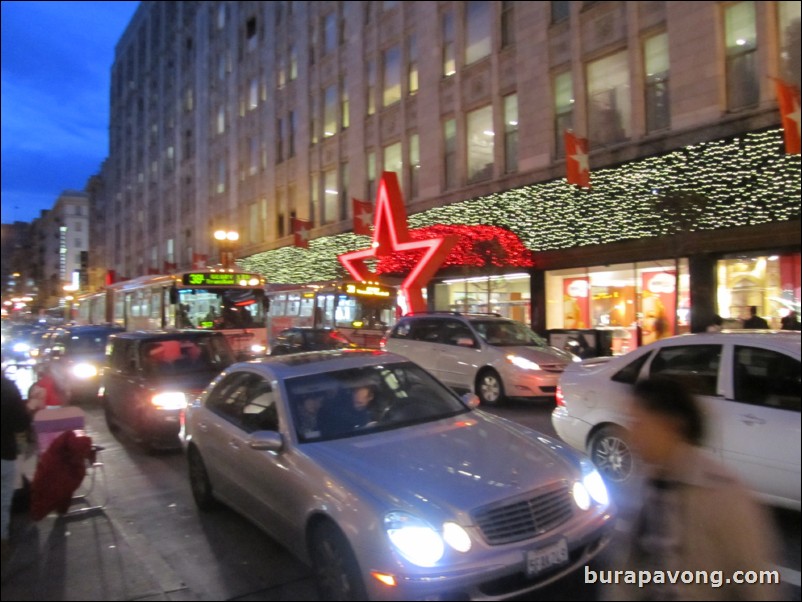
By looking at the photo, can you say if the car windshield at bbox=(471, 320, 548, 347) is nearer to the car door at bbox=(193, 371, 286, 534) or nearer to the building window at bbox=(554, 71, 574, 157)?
the car door at bbox=(193, 371, 286, 534)

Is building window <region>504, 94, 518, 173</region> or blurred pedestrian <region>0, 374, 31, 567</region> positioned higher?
building window <region>504, 94, 518, 173</region>

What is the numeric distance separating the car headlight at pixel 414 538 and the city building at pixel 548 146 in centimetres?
1320

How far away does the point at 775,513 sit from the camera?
18.0 feet

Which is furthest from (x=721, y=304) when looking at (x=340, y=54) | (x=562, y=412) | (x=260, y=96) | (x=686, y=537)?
(x=260, y=96)

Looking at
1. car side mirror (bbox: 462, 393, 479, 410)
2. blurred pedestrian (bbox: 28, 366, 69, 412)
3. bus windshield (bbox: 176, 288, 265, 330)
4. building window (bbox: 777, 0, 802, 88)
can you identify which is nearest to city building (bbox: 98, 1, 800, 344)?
building window (bbox: 777, 0, 802, 88)

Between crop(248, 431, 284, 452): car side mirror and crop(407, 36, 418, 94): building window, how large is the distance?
76.0 ft

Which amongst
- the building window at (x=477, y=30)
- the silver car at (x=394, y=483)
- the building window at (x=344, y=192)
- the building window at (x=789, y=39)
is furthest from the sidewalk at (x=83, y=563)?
the building window at (x=344, y=192)

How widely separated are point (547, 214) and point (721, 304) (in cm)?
567

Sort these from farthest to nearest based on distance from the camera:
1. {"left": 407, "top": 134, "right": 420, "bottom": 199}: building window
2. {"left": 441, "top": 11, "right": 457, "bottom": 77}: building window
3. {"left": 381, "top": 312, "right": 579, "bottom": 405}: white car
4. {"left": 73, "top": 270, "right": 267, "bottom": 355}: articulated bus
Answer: {"left": 407, "top": 134, "right": 420, "bottom": 199}: building window → {"left": 441, "top": 11, "right": 457, "bottom": 77}: building window → {"left": 73, "top": 270, "right": 267, "bottom": 355}: articulated bus → {"left": 381, "top": 312, "right": 579, "bottom": 405}: white car

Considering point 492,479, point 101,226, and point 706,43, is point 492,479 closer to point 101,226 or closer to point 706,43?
point 706,43

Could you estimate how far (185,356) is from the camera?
973 cm

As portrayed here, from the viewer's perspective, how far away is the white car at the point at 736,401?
4914 millimetres

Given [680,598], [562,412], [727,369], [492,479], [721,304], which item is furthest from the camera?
[721,304]

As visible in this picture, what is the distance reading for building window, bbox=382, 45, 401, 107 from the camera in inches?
1064
